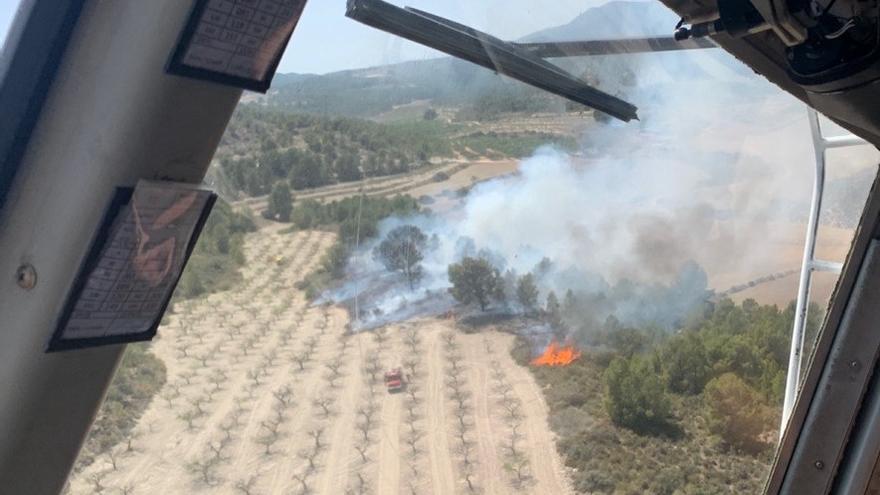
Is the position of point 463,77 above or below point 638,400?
above

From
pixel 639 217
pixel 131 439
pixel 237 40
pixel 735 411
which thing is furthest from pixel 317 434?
pixel 639 217

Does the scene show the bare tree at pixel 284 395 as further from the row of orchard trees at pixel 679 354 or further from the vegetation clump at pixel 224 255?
the vegetation clump at pixel 224 255

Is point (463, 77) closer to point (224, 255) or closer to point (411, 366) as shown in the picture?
point (224, 255)

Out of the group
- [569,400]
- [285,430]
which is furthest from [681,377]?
[285,430]

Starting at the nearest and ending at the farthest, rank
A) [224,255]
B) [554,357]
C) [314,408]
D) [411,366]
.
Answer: [224,255] → [314,408] → [554,357] → [411,366]

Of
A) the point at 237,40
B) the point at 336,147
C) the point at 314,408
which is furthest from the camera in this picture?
the point at 314,408

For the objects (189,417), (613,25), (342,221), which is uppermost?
(613,25)

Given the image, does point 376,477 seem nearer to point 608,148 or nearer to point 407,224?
point 407,224

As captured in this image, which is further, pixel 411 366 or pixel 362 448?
pixel 411 366

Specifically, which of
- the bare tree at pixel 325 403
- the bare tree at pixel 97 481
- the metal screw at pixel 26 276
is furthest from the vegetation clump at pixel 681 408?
the metal screw at pixel 26 276
